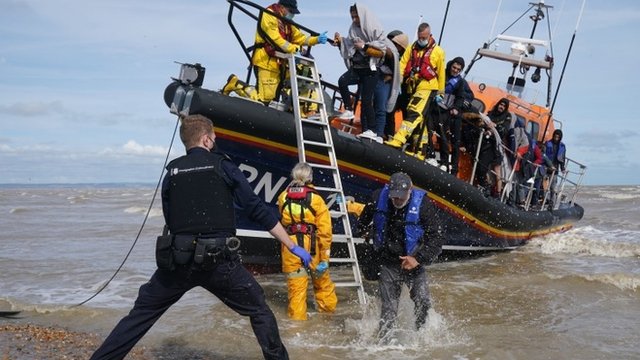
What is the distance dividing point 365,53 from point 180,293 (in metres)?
3.46

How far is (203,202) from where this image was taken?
3.17 m

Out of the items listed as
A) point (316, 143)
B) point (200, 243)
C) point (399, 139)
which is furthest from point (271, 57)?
point (200, 243)

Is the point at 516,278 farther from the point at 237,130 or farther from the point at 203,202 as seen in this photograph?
the point at 203,202

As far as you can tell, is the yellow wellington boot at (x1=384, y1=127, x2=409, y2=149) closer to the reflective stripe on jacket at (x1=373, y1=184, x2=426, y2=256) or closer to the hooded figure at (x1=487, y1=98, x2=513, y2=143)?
the reflective stripe on jacket at (x1=373, y1=184, x2=426, y2=256)

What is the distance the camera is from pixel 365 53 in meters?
5.93

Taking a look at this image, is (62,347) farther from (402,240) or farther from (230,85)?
(230,85)

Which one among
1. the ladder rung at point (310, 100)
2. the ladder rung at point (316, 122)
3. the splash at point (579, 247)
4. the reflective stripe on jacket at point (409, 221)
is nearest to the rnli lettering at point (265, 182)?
the ladder rung at point (316, 122)

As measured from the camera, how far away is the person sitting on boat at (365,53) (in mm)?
5902

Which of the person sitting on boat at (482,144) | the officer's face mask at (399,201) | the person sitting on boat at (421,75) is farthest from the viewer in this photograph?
the person sitting on boat at (482,144)

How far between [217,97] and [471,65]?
6.42 m

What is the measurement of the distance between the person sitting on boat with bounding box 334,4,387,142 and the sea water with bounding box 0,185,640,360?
71.1 inches

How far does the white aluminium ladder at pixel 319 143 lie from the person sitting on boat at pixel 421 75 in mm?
987

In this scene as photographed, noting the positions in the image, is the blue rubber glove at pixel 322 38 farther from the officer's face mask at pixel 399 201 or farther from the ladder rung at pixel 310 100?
the officer's face mask at pixel 399 201

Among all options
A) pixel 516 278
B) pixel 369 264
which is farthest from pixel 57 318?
pixel 516 278
